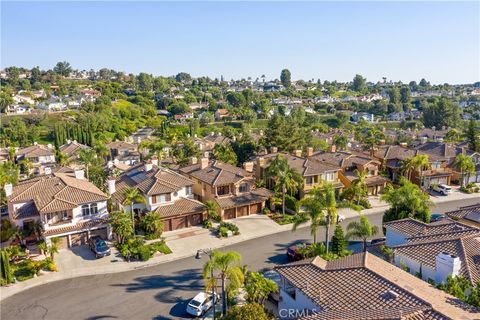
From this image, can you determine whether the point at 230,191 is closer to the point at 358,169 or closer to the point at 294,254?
the point at 294,254

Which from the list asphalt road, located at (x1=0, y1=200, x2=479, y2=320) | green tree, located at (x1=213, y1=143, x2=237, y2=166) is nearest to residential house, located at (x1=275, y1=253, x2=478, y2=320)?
asphalt road, located at (x1=0, y1=200, x2=479, y2=320)

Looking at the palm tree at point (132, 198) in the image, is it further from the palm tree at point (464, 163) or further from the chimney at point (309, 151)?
the palm tree at point (464, 163)

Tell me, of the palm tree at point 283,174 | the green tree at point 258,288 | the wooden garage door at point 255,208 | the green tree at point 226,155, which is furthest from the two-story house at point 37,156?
the green tree at point 258,288

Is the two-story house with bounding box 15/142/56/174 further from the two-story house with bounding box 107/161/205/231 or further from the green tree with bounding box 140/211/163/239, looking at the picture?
the green tree with bounding box 140/211/163/239

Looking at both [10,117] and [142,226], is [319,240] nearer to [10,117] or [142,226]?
[142,226]

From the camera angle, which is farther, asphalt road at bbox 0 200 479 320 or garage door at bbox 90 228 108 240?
garage door at bbox 90 228 108 240

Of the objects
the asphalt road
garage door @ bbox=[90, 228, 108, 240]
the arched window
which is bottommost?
the asphalt road

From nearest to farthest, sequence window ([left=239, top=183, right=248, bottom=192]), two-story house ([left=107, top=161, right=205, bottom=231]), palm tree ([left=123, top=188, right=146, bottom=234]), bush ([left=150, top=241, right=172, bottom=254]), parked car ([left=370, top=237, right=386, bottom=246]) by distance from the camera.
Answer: bush ([left=150, top=241, right=172, bottom=254]) < parked car ([left=370, top=237, right=386, bottom=246]) < palm tree ([left=123, top=188, right=146, bottom=234]) < two-story house ([left=107, top=161, right=205, bottom=231]) < window ([left=239, top=183, right=248, bottom=192])
